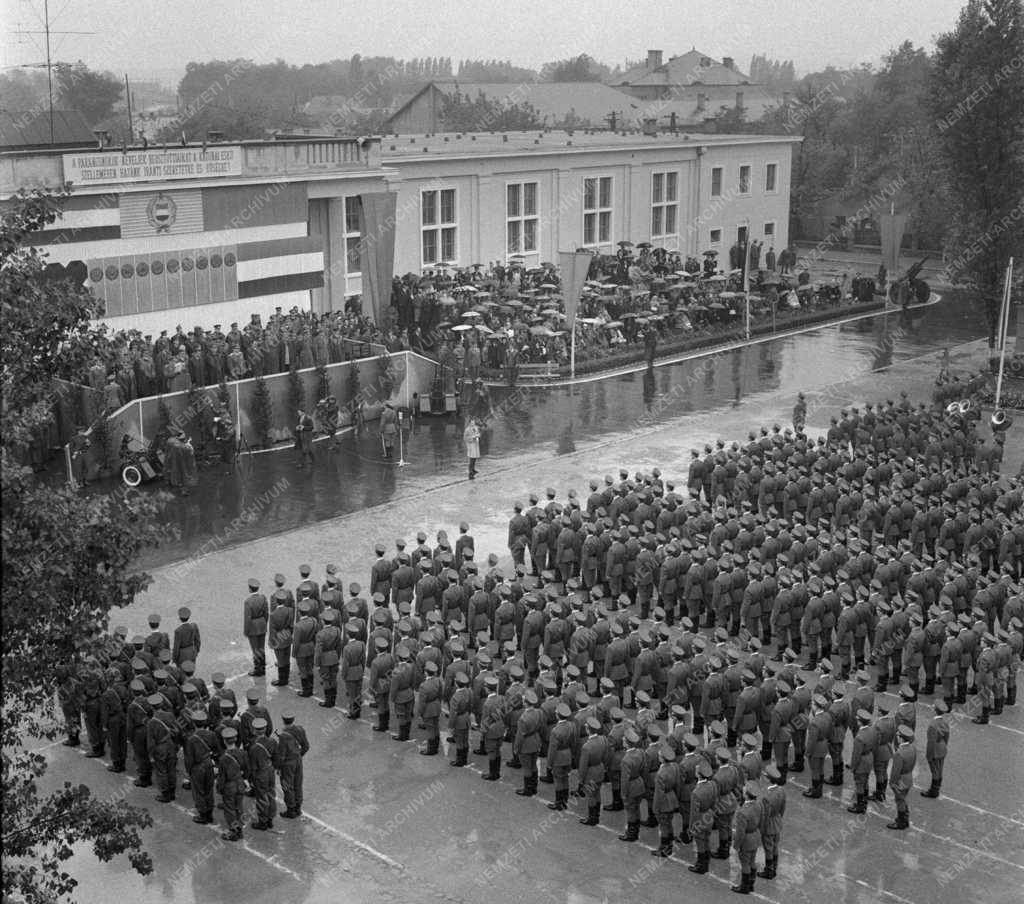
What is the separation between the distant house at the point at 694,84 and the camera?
359 feet

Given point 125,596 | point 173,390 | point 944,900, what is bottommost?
point 944,900

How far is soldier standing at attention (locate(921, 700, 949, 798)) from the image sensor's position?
14602mm

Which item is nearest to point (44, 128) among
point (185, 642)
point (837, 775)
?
point (185, 642)

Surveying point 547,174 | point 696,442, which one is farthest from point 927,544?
point 547,174

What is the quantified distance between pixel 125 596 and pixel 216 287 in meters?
23.4

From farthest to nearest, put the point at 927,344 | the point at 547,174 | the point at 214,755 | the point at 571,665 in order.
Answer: the point at 547,174, the point at 927,344, the point at 571,665, the point at 214,755

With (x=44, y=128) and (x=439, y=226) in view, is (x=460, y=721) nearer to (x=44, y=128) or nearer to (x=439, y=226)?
(x=439, y=226)

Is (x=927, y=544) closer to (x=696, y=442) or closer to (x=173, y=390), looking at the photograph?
(x=696, y=442)

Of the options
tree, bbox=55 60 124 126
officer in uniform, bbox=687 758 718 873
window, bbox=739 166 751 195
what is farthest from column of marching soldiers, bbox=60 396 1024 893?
tree, bbox=55 60 124 126

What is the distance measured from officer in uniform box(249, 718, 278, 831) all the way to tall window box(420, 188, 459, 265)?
30.0 meters

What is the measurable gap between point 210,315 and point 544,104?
64342 mm

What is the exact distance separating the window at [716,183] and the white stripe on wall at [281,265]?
22255 mm

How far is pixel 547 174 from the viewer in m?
46.2

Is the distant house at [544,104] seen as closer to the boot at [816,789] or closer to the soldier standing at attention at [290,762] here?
the boot at [816,789]
